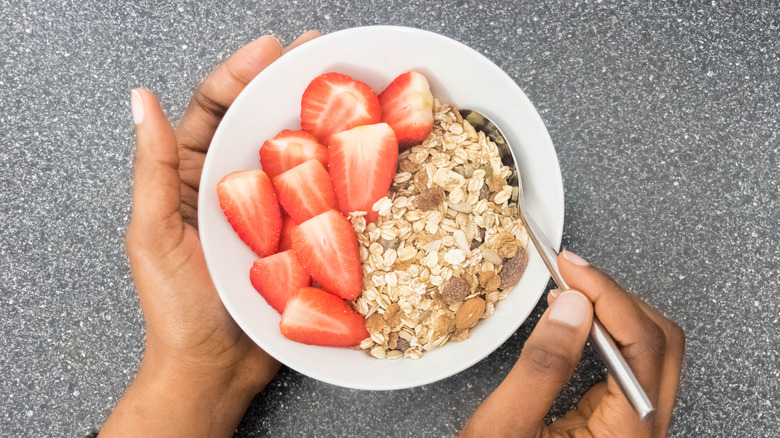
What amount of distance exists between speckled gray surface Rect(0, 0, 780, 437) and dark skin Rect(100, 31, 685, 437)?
82 millimetres

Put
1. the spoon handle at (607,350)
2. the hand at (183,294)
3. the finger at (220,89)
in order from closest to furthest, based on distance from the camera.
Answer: the spoon handle at (607,350) < the hand at (183,294) < the finger at (220,89)

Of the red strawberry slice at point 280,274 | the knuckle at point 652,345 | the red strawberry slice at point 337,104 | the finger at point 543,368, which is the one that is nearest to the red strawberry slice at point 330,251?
the red strawberry slice at point 280,274

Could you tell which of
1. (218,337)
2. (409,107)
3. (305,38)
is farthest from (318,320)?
(305,38)

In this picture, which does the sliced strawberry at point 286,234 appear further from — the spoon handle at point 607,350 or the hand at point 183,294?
the spoon handle at point 607,350

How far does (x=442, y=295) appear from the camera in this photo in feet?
2.33

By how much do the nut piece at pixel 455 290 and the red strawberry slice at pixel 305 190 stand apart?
173mm

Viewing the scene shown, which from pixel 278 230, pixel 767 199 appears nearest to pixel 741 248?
pixel 767 199

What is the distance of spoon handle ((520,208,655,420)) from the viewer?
575mm

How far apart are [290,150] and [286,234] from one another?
0.35 ft

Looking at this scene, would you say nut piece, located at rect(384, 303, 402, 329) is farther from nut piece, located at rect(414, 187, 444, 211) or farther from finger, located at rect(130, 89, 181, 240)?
finger, located at rect(130, 89, 181, 240)

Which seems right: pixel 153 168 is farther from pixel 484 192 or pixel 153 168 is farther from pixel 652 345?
pixel 652 345

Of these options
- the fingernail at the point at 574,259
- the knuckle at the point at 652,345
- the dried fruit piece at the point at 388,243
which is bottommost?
the knuckle at the point at 652,345

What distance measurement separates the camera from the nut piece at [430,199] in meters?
0.71

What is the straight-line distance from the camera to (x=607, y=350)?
611mm
